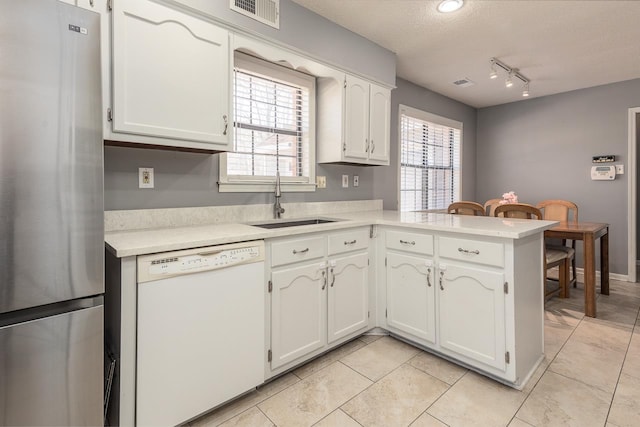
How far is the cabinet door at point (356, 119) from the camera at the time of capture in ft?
8.89

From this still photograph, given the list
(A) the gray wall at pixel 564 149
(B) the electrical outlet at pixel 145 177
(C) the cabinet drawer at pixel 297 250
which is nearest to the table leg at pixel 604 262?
(A) the gray wall at pixel 564 149

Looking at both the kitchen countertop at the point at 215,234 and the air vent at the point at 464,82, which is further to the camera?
the air vent at the point at 464,82

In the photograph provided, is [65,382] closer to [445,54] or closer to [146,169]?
[146,169]

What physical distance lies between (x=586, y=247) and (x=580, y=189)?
181 centimetres

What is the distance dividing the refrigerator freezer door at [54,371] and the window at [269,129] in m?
1.24

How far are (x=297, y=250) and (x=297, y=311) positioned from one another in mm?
368

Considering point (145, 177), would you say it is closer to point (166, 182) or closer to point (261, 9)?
point (166, 182)

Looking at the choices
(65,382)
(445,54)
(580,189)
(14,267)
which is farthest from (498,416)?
(580,189)

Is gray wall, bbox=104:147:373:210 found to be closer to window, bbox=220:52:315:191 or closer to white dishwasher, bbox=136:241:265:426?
window, bbox=220:52:315:191

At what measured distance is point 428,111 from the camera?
4211mm

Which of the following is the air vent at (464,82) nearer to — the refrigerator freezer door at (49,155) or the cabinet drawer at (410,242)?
the cabinet drawer at (410,242)

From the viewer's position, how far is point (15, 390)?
1062 mm

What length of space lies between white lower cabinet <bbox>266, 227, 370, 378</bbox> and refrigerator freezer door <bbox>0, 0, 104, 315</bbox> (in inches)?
35.0

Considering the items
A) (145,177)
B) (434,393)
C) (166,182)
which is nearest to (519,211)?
(434,393)
